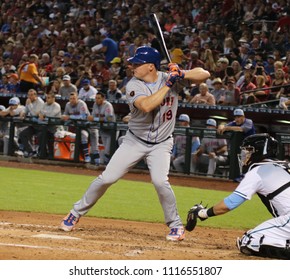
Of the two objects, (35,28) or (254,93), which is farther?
(35,28)

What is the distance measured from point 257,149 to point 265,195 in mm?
410

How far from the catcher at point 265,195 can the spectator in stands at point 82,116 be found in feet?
35.9

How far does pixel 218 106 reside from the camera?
17.1m

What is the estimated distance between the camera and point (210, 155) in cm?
1622

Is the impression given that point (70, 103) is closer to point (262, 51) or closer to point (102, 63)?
point (102, 63)

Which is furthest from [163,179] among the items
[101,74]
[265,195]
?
[101,74]

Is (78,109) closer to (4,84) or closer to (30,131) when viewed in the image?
(30,131)

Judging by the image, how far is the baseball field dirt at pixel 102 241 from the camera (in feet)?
21.9

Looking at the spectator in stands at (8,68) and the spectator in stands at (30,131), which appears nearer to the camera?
the spectator in stands at (30,131)

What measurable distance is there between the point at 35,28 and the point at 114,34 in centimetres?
428

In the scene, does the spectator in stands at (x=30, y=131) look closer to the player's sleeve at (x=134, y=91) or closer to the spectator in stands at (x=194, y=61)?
the spectator in stands at (x=194, y=61)

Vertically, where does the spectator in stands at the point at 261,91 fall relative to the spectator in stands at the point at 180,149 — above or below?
above

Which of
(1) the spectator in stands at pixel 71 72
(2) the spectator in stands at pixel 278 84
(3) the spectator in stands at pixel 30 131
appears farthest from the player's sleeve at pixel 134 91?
(1) the spectator in stands at pixel 71 72
